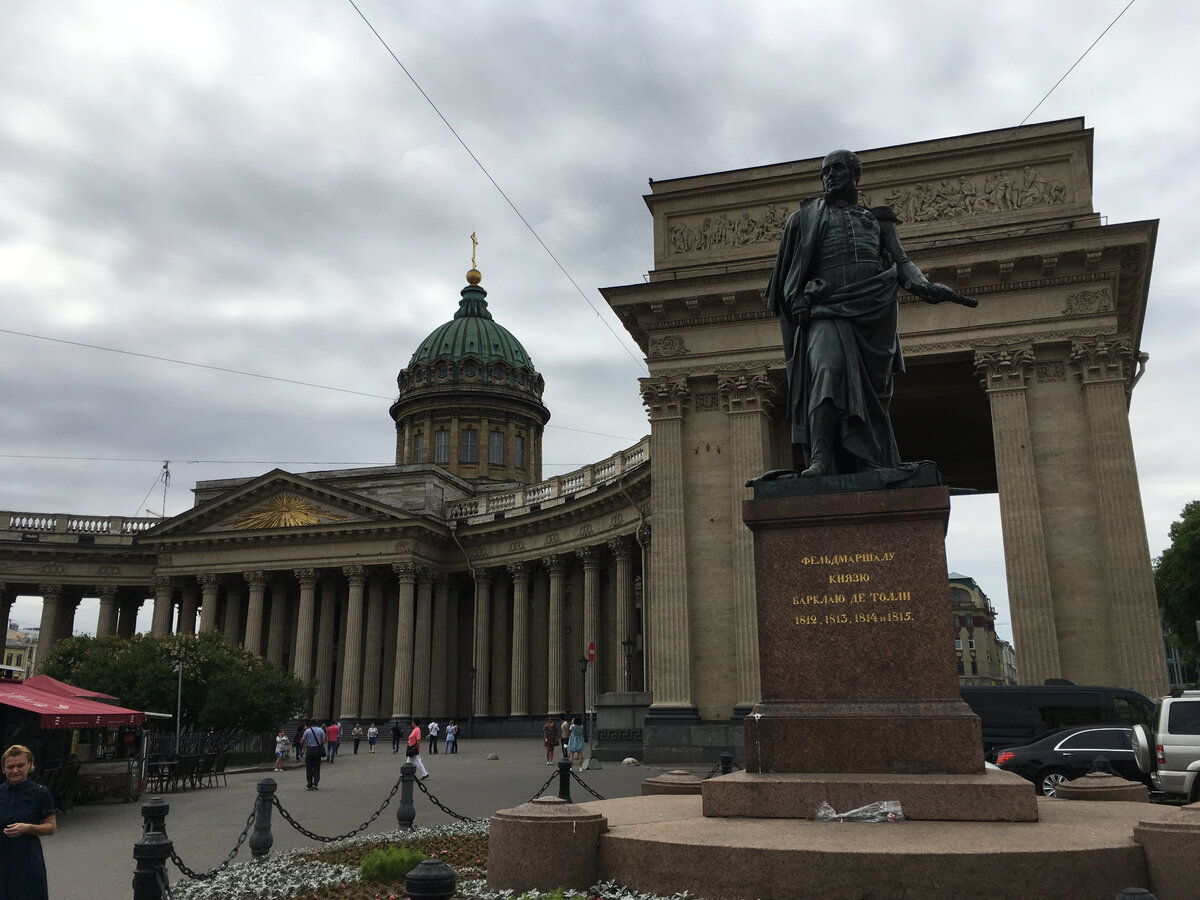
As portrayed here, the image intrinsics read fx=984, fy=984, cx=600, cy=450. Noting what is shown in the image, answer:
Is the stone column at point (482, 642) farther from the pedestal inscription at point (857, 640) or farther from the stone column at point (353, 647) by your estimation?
the pedestal inscription at point (857, 640)

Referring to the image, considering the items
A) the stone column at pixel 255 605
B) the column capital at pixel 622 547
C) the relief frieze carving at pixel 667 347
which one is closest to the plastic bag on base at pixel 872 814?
the relief frieze carving at pixel 667 347

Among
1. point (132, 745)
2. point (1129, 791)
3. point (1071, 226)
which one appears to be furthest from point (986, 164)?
point (132, 745)

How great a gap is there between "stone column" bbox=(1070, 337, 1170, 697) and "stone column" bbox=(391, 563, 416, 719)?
41.3 meters

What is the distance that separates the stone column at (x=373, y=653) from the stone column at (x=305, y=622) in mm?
3400

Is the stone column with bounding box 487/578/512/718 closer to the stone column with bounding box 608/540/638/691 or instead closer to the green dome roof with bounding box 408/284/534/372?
the stone column with bounding box 608/540/638/691

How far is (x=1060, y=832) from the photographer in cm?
744

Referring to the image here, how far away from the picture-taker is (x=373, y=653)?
6031 cm

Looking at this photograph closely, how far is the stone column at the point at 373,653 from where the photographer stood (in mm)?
58453

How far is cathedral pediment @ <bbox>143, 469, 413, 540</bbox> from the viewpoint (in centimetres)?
6103

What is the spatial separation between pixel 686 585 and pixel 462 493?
41781 millimetres

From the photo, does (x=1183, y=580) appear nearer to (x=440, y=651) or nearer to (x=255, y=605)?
(x=440, y=651)

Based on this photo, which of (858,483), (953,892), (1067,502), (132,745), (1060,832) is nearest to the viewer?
(953,892)

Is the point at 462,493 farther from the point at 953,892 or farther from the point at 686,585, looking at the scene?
the point at 953,892

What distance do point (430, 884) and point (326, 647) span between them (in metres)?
61.4
